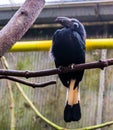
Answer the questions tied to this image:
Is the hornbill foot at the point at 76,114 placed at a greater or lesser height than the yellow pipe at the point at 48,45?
lesser

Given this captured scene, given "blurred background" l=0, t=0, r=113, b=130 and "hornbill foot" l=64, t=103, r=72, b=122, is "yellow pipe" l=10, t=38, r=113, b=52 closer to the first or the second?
"hornbill foot" l=64, t=103, r=72, b=122

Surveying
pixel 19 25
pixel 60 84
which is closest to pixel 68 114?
pixel 19 25

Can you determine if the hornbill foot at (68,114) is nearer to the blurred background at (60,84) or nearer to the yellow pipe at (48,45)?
the yellow pipe at (48,45)

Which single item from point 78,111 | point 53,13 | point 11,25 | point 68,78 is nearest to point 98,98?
point 53,13

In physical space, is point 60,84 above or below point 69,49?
below

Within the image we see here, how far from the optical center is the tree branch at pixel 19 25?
0.75 meters

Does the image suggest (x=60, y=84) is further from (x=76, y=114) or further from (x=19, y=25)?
(x=19, y=25)

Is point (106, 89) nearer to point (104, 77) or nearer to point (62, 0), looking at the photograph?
point (104, 77)

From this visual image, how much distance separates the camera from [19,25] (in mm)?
778

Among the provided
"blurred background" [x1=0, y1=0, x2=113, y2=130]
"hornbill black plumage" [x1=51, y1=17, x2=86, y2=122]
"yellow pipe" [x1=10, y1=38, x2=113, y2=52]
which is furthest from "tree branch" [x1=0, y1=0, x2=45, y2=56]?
"blurred background" [x1=0, y1=0, x2=113, y2=130]

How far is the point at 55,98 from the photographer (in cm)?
220

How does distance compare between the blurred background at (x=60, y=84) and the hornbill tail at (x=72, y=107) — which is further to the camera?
the blurred background at (x=60, y=84)

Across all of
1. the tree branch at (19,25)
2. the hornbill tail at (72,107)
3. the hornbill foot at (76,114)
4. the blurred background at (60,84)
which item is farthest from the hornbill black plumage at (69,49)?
the blurred background at (60,84)

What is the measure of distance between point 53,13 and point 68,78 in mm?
972
